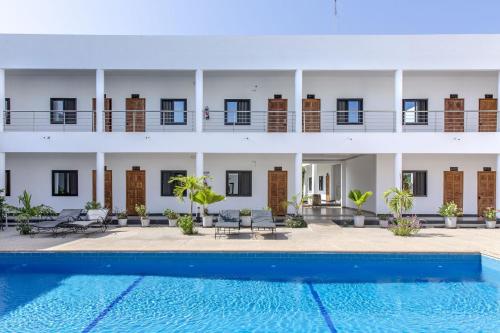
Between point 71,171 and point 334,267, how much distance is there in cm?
1212

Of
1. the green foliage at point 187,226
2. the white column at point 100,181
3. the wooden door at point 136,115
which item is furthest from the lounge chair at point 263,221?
the wooden door at point 136,115

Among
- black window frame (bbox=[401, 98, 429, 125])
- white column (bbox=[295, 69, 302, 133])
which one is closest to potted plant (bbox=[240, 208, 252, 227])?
white column (bbox=[295, 69, 302, 133])

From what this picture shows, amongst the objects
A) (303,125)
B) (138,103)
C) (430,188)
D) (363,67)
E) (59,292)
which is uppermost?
(363,67)

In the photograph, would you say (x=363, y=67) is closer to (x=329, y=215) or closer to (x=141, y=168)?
(x=329, y=215)

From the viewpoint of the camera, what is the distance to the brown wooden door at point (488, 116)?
47.2 ft

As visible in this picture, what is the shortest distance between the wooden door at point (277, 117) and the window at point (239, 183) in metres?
2.26

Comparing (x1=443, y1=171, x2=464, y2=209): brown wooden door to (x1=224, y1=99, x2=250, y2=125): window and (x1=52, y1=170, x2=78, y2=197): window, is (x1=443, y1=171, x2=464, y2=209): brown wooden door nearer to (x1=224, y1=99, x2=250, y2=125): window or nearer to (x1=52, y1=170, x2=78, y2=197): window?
(x1=224, y1=99, x2=250, y2=125): window

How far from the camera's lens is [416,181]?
1510cm

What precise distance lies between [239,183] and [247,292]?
848 cm

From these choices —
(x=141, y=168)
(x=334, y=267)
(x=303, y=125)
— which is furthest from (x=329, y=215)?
(x=141, y=168)

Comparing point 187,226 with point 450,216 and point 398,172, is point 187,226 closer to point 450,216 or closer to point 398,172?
point 398,172

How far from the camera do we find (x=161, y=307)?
6164 millimetres

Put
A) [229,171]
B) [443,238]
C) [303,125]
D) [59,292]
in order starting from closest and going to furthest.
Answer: [59,292] < [443,238] < [303,125] < [229,171]

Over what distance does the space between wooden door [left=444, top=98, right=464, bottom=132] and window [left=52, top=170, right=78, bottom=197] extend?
52.3 ft
